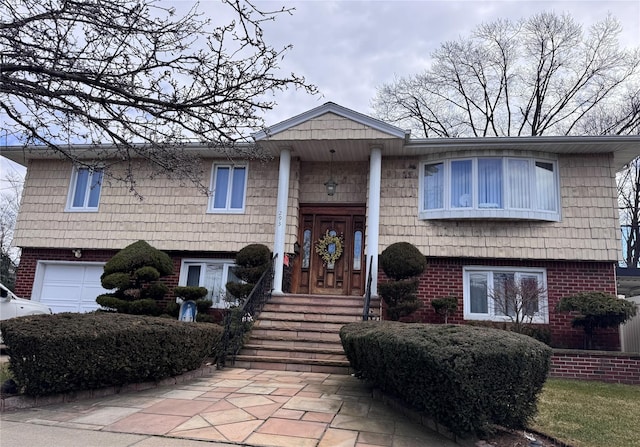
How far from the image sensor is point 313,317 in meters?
8.91

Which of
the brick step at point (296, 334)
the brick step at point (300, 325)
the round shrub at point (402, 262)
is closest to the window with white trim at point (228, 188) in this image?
the brick step at point (300, 325)

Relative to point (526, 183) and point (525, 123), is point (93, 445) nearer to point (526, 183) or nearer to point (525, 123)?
point (526, 183)

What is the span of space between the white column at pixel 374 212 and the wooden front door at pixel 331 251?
934 millimetres

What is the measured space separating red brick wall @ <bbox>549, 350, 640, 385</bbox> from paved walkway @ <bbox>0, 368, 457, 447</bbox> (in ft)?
13.8

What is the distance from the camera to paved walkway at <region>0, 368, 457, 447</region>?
376 centimetres

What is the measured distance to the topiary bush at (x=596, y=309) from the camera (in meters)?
8.41

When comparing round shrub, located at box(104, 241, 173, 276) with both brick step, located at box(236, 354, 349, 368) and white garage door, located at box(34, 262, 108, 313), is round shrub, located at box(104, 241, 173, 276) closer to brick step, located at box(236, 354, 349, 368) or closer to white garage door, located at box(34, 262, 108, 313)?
white garage door, located at box(34, 262, 108, 313)

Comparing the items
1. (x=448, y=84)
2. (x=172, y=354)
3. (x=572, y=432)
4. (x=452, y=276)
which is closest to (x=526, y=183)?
(x=452, y=276)

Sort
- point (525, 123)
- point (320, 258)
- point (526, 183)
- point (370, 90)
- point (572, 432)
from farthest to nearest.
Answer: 1. point (370, 90)
2. point (525, 123)
3. point (320, 258)
4. point (526, 183)
5. point (572, 432)

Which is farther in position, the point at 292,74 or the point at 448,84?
the point at 448,84

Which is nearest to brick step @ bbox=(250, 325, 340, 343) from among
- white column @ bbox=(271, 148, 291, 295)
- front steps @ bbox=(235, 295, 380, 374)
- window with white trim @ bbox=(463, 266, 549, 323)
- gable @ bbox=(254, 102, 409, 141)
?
front steps @ bbox=(235, 295, 380, 374)

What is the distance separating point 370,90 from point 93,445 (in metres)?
22.6

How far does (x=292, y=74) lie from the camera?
442cm

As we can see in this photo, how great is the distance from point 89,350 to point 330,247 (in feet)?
22.7
